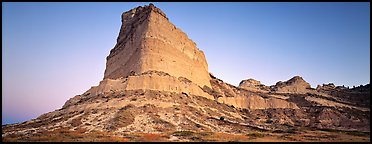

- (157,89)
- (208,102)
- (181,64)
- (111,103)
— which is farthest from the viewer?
(181,64)

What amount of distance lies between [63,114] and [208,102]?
A: 77.1 ft

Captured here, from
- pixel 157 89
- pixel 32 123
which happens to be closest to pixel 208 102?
pixel 157 89

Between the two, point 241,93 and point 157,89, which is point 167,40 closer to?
point 157,89

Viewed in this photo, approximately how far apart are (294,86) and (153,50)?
6196 cm

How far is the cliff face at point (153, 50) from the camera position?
51812 millimetres

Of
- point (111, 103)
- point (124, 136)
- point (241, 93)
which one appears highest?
Result: point (241, 93)

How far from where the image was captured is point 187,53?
2414 inches

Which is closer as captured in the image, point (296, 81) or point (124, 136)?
point (124, 136)

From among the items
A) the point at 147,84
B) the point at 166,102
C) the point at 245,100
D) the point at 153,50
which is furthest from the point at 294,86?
the point at 166,102

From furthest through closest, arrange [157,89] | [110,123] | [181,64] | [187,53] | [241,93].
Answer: [241,93], [187,53], [181,64], [157,89], [110,123]

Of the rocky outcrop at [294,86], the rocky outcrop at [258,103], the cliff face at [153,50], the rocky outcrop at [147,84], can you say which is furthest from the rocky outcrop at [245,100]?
the rocky outcrop at [294,86]

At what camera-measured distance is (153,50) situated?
52.4 meters

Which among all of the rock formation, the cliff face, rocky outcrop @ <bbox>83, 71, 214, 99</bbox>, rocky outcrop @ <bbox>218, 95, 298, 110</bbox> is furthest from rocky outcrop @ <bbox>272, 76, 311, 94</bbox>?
rocky outcrop @ <bbox>83, 71, 214, 99</bbox>

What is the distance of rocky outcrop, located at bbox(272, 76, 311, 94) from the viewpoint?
93.0m
